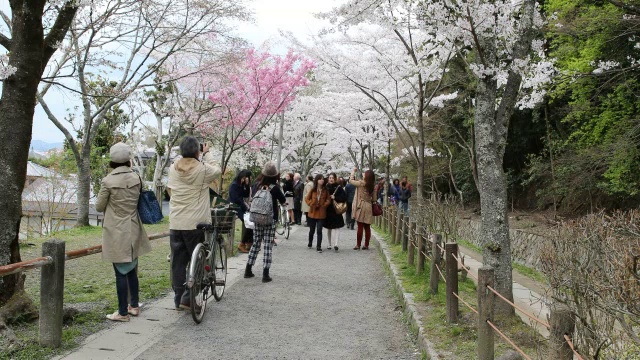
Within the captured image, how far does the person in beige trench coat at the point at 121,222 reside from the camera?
17.7 ft

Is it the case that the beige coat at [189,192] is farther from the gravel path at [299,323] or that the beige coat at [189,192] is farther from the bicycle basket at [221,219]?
the gravel path at [299,323]

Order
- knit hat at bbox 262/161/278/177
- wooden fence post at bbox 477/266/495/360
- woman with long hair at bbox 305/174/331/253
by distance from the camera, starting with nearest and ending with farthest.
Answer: wooden fence post at bbox 477/266/495/360 < knit hat at bbox 262/161/278/177 < woman with long hair at bbox 305/174/331/253

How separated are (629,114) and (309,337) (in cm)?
1338

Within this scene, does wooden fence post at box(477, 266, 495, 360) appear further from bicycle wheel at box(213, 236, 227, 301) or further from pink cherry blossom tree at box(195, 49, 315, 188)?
pink cherry blossom tree at box(195, 49, 315, 188)

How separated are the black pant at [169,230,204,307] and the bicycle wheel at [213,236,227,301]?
1.44ft

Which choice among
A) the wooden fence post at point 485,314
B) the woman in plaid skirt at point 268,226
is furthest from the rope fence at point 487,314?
the woman in plaid skirt at point 268,226

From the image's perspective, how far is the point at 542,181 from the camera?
23.1 m

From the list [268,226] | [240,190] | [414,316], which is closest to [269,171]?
[268,226]

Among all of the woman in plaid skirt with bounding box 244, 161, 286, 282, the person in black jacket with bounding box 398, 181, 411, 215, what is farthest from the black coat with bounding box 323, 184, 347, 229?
the person in black jacket with bounding box 398, 181, 411, 215

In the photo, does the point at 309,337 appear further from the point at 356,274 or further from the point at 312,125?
the point at 312,125

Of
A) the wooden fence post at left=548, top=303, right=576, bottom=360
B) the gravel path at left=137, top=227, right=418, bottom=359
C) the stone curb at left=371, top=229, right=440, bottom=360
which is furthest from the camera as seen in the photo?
the gravel path at left=137, top=227, right=418, bottom=359

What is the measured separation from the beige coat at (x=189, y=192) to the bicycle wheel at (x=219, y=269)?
2.03 feet

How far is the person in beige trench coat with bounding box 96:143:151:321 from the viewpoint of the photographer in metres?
5.39

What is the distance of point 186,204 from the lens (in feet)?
19.6
